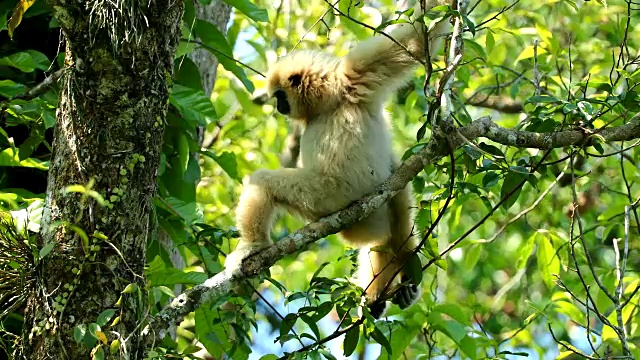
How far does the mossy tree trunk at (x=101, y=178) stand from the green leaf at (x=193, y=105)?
1501mm

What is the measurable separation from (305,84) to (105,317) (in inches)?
109

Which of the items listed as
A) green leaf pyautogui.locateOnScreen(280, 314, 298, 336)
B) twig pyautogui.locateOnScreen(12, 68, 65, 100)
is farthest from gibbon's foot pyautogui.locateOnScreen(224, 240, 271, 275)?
twig pyautogui.locateOnScreen(12, 68, 65, 100)

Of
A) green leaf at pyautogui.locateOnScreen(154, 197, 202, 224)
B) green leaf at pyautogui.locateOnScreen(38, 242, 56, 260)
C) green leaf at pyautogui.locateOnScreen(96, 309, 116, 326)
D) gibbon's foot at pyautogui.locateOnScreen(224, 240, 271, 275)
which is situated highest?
green leaf at pyautogui.locateOnScreen(154, 197, 202, 224)

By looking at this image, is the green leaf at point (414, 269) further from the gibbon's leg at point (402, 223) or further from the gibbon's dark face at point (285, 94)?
the gibbon's dark face at point (285, 94)

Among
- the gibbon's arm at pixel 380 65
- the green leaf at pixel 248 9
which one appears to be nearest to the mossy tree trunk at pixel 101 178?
the green leaf at pixel 248 9

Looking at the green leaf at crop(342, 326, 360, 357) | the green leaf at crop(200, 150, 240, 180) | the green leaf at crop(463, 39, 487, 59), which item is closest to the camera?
the green leaf at crop(342, 326, 360, 357)

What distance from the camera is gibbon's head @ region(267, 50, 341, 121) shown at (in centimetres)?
542

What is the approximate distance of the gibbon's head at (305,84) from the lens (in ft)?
17.8

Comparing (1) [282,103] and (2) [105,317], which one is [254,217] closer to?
(1) [282,103]

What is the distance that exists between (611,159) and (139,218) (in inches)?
274

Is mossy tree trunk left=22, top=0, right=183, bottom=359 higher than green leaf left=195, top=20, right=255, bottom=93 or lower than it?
lower

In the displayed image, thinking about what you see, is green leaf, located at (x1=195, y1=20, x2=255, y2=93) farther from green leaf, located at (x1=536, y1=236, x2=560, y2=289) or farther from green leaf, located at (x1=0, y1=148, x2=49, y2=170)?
green leaf, located at (x1=536, y1=236, x2=560, y2=289)

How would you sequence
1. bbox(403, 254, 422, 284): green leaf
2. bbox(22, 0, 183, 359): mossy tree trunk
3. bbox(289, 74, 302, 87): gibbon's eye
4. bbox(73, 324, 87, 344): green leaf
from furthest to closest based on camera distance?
bbox(289, 74, 302, 87): gibbon's eye < bbox(403, 254, 422, 284): green leaf < bbox(22, 0, 183, 359): mossy tree trunk < bbox(73, 324, 87, 344): green leaf

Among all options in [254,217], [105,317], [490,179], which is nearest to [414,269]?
[490,179]
